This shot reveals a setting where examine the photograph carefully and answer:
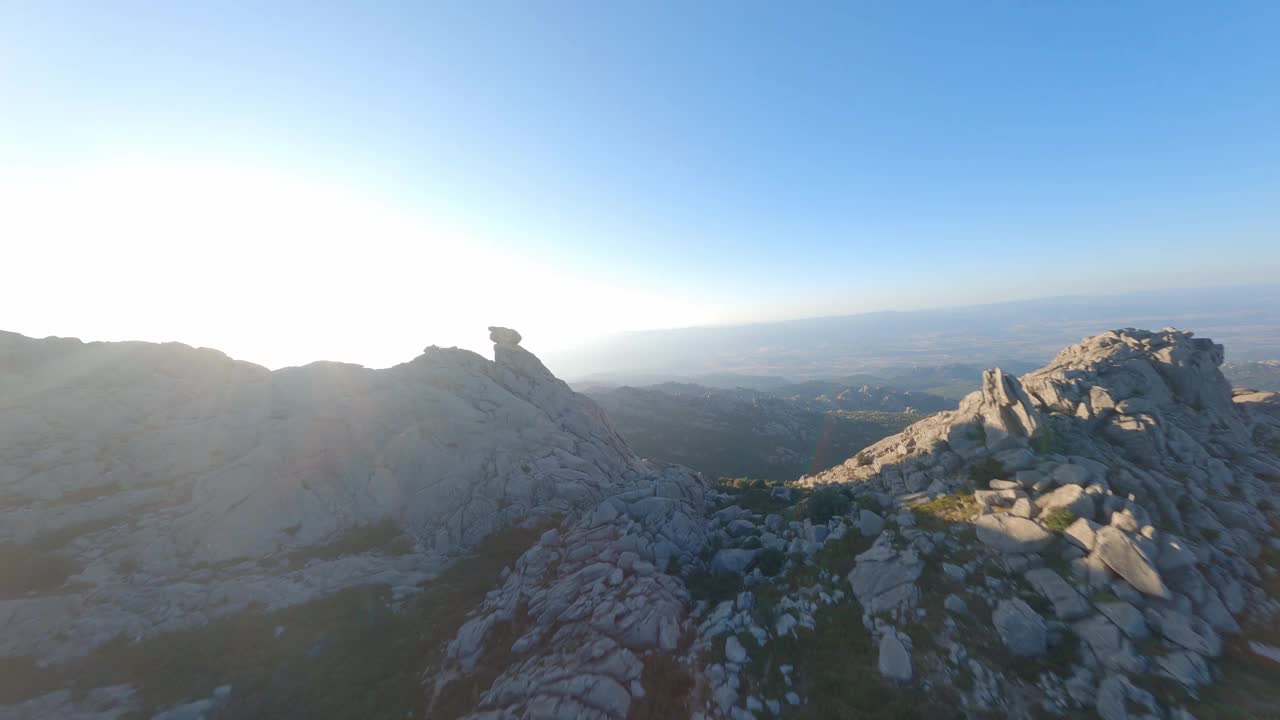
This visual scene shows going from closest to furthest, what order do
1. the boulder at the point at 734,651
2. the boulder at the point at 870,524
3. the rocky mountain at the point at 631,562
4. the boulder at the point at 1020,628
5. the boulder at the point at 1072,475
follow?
A: the boulder at the point at 1020,628
the rocky mountain at the point at 631,562
the boulder at the point at 734,651
the boulder at the point at 1072,475
the boulder at the point at 870,524

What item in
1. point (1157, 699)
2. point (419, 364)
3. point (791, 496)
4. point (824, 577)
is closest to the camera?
point (1157, 699)

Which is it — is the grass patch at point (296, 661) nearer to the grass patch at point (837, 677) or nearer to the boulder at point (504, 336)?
the grass patch at point (837, 677)

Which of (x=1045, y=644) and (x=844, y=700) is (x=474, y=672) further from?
(x=1045, y=644)

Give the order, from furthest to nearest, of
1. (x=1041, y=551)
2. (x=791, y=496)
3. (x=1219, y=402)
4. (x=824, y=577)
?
(x=791, y=496), (x=1219, y=402), (x=824, y=577), (x=1041, y=551)

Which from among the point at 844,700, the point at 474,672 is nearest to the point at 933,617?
the point at 844,700

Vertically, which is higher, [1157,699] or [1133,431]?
[1133,431]

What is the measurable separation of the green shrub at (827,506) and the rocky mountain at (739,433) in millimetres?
83690

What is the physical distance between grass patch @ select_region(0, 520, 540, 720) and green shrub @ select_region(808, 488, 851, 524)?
77.2ft

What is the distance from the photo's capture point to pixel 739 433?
159 meters

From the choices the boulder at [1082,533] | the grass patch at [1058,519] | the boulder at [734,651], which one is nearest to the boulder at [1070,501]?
the grass patch at [1058,519]

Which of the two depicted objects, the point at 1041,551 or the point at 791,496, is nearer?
A: the point at 1041,551

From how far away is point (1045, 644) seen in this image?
18031 millimetres

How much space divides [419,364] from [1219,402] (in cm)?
7059

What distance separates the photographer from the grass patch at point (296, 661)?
67.6 feet
